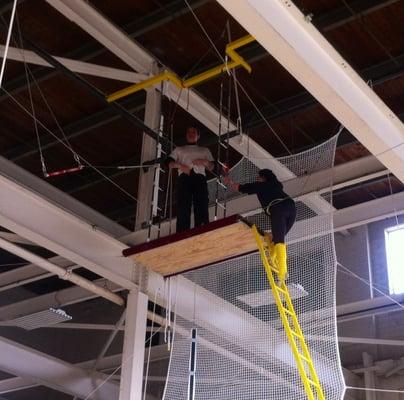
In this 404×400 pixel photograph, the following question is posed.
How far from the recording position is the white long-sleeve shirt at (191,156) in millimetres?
11273

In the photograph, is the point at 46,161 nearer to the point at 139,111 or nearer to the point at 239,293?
the point at 139,111

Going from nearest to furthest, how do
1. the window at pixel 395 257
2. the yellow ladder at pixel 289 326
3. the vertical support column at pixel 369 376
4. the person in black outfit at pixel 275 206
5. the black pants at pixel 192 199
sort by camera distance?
1. the yellow ladder at pixel 289 326
2. the person in black outfit at pixel 275 206
3. the black pants at pixel 192 199
4. the window at pixel 395 257
5. the vertical support column at pixel 369 376

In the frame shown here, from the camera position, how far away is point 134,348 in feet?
36.6

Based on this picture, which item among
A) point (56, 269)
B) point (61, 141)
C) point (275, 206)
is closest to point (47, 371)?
point (56, 269)

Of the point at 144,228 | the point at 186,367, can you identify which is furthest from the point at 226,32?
the point at 186,367

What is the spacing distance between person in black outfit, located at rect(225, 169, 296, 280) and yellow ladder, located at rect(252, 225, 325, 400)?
0.17 metres

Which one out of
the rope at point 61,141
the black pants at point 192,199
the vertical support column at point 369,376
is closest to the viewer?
the black pants at point 192,199

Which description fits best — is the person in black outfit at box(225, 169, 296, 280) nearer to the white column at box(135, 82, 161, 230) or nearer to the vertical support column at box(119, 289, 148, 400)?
the white column at box(135, 82, 161, 230)

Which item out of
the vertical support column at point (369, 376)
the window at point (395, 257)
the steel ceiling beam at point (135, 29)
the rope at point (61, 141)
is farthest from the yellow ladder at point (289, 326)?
the vertical support column at point (369, 376)

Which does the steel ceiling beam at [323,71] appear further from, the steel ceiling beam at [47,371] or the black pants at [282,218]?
the steel ceiling beam at [47,371]

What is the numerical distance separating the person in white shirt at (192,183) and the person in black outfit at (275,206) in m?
0.53

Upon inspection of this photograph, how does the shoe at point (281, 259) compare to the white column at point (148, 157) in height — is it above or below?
below

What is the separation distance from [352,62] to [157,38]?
9.85 ft

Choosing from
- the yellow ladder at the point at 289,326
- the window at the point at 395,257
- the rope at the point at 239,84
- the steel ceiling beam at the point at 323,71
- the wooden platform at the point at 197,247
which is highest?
the rope at the point at 239,84
